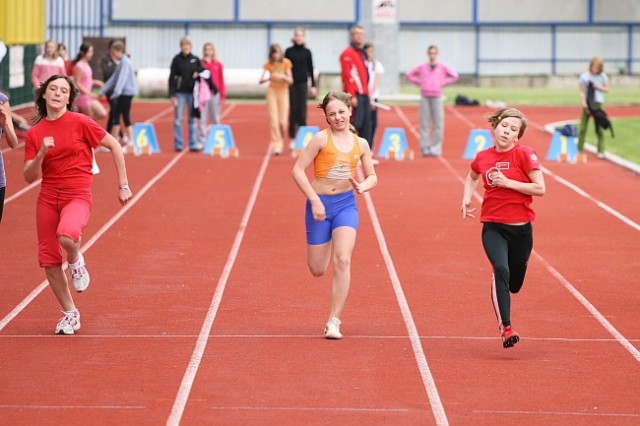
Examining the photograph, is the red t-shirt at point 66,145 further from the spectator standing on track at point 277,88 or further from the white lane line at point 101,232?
the spectator standing on track at point 277,88

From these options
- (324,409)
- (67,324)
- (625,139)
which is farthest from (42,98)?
(625,139)

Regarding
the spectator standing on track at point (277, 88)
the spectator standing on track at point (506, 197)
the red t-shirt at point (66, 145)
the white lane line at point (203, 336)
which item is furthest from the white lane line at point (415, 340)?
the spectator standing on track at point (277, 88)

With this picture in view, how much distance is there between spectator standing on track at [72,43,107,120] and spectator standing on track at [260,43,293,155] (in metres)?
2.94

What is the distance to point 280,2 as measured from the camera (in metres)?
55.1

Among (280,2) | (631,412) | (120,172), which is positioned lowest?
(631,412)

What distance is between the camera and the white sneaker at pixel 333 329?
382 inches

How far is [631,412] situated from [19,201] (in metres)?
11.8

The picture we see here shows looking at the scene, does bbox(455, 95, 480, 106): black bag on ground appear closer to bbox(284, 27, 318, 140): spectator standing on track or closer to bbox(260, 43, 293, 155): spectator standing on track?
bbox(284, 27, 318, 140): spectator standing on track

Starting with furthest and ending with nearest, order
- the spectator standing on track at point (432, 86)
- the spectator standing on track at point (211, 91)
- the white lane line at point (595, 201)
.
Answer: the spectator standing on track at point (211, 91)
the spectator standing on track at point (432, 86)
the white lane line at point (595, 201)

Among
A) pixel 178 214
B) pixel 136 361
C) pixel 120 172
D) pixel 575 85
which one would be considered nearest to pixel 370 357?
pixel 136 361

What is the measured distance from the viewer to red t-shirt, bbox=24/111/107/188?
9539mm

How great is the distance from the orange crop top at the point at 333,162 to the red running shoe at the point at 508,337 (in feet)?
5.09

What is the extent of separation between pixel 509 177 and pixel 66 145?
306cm

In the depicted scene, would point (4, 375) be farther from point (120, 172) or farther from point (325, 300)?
point (325, 300)
